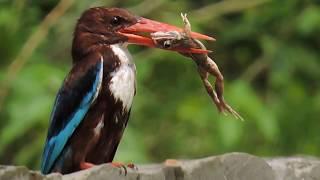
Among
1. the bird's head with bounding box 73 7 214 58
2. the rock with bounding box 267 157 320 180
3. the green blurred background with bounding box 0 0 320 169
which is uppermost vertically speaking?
the bird's head with bounding box 73 7 214 58

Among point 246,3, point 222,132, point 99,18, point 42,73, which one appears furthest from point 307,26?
point 99,18

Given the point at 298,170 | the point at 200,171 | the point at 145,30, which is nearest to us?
the point at 200,171

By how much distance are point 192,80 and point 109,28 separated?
2130 mm

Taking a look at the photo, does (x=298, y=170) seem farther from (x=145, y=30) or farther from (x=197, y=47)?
(x=145, y=30)

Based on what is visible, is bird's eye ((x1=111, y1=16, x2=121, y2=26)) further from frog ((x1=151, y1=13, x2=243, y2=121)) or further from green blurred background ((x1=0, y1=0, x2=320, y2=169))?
green blurred background ((x1=0, y1=0, x2=320, y2=169))

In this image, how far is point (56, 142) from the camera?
3949 millimetres

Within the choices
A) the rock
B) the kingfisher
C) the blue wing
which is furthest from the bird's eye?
the rock

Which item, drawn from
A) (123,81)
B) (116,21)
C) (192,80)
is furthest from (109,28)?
(192,80)

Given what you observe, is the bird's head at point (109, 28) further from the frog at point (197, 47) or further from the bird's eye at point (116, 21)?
the frog at point (197, 47)

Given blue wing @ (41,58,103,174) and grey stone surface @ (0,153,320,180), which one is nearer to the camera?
grey stone surface @ (0,153,320,180)

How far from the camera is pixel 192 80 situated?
6.08m

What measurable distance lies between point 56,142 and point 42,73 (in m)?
1.35

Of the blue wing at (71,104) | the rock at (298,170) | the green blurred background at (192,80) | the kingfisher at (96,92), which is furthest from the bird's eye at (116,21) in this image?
the green blurred background at (192,80)

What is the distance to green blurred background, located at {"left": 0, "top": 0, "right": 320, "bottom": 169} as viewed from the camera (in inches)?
209
